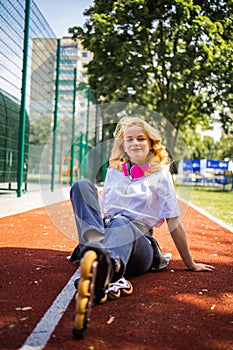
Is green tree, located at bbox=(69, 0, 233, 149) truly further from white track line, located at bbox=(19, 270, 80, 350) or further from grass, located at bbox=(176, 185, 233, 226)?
white track line, located at bbox=(19, 270, 80, 350)

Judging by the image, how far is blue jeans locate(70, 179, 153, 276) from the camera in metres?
2.84

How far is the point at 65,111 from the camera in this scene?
1587 centimetres

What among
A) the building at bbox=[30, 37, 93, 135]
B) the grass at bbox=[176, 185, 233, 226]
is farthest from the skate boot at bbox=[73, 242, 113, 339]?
the building at bbox=[30, 37, 93, 135]

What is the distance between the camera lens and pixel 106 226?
3305 millimetres

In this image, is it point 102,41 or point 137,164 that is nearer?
point 137,164

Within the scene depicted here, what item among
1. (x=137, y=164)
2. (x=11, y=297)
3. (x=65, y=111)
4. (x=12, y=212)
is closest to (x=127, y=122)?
(x=137, y=164)

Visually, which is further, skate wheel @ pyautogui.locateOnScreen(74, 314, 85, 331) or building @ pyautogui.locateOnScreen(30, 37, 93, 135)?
building @ pyautogui.locateOnScreen(30, 37, 93, 135)

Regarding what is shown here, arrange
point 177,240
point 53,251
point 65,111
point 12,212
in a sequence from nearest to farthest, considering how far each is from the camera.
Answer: point 177,240 < point 53,251 < point 12,212 < point 65,111

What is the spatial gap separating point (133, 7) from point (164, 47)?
1.96 metres

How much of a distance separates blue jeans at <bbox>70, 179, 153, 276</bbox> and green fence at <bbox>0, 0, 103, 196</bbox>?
6.63 meters

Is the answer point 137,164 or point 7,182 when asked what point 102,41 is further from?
point 137,164

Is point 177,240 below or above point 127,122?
below

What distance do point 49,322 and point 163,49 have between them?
1668 centimetres

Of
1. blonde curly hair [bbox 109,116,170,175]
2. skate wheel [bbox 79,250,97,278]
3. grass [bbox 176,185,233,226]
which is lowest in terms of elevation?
grass [bbox 176,185,233,226]
